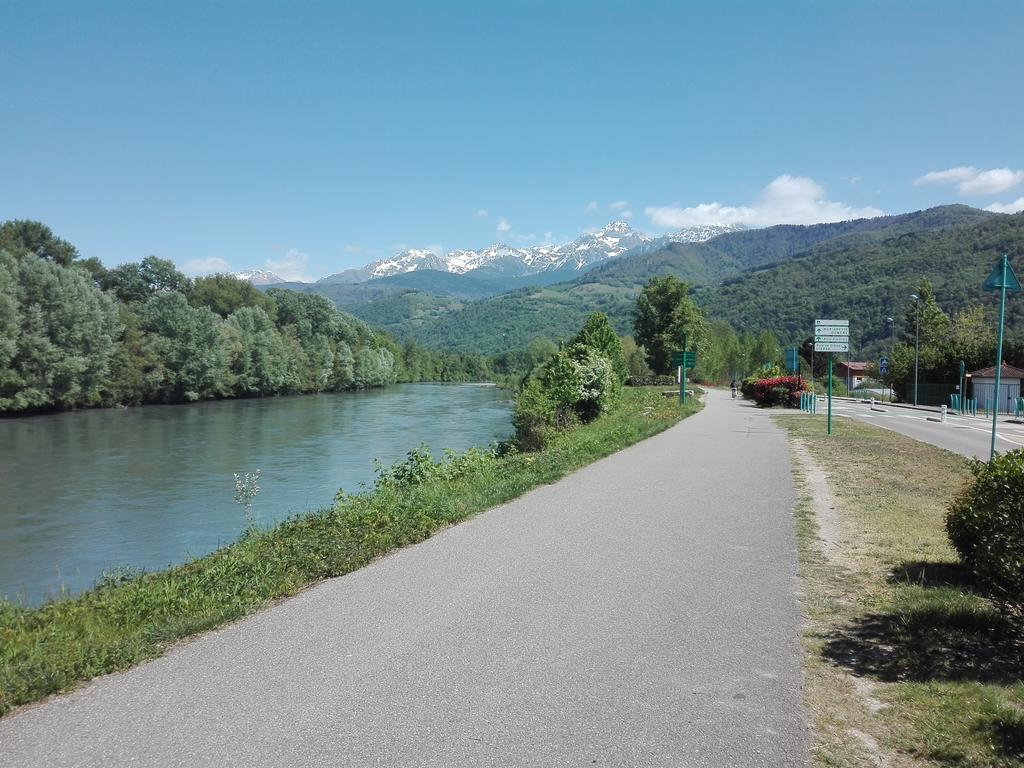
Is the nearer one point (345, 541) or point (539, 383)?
point (345, 541)

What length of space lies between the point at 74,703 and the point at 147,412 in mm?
53526

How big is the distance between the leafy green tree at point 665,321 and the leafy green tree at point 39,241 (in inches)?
2313

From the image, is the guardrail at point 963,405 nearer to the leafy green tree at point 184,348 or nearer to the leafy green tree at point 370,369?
the leafy green tree at point 184,348

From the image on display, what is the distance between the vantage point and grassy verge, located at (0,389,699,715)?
4.97 meters

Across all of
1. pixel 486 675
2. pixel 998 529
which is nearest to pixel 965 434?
pixel 998 529

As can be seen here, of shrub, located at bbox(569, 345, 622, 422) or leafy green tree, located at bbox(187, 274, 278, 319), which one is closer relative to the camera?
shrub, located at bbox(569, 345, 622, 422)

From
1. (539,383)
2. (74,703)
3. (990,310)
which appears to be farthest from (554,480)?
(990,310)

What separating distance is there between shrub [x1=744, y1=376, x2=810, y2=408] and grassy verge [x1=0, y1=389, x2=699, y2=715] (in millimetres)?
30305

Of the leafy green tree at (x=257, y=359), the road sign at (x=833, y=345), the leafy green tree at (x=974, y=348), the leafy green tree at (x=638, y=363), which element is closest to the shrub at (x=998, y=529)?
the road sign at (x=833, y=345)

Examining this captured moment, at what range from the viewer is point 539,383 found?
33.1 meters

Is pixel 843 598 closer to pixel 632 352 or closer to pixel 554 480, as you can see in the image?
pixel 554 480

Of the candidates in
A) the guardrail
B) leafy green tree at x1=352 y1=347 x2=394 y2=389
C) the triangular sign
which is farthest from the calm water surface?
leafy green tree at x1=352 y1=347 x2=394 y2=389

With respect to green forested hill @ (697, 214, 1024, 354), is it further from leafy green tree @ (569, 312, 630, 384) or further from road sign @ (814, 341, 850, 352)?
road sign @ (814, 341, 850, 352)

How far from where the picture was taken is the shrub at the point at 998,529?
4746 millimetres
